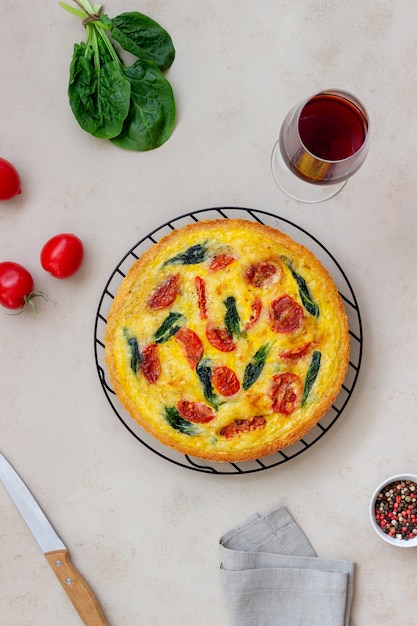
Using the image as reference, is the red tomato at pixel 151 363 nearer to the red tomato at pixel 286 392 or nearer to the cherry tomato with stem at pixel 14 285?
the red tomato at pixel 286 392

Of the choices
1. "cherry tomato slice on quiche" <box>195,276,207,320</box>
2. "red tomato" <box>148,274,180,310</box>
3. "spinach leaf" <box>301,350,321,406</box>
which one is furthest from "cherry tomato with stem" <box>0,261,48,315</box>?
"spinach leaf" <box>301,350,321,406</box>

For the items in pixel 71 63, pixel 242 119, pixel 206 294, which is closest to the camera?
pixel 206 294

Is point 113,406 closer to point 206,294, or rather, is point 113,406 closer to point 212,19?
point 206,294

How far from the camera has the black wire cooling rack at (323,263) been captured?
387 centimetres

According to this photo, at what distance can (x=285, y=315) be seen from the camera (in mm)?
3463

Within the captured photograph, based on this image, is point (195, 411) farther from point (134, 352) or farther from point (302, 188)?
point (302, 188)

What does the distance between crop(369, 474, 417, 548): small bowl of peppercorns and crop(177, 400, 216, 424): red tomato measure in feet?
3.49

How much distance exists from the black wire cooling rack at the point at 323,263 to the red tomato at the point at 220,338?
72 centimetres

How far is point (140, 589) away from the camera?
392cm

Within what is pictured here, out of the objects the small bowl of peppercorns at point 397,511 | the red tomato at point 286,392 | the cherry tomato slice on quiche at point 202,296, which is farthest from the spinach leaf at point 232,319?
the small bowl of peppercorns at point 397,511

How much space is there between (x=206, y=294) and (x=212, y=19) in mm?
1703

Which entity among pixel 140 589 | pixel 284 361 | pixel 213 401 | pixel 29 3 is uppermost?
pixel 29 3

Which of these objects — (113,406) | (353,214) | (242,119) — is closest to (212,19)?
(242,119)

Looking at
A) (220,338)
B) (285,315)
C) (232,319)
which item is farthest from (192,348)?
(285,315)
